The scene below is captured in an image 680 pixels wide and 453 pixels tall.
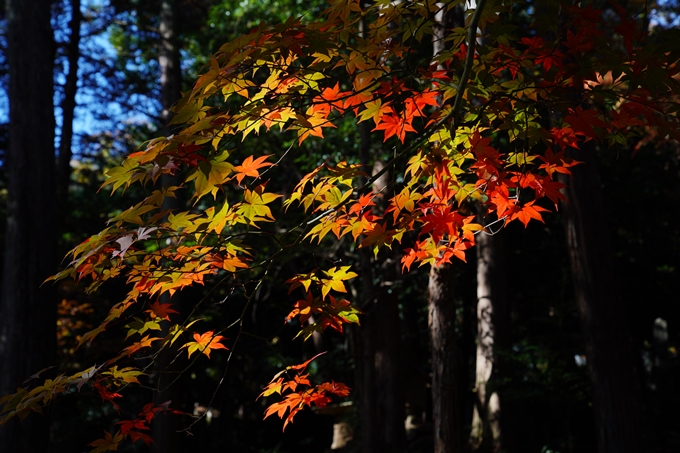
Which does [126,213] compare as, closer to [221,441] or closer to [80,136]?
[221,441]

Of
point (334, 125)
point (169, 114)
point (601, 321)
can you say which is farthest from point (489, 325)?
point (334, 125)

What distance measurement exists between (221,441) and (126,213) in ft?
32.6

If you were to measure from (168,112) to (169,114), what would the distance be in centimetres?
98

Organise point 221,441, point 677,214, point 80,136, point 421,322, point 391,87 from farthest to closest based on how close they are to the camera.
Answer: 1. point 80,136
2. point 221,441
3. point 421,322
4. point 677,214
5. point 391,87

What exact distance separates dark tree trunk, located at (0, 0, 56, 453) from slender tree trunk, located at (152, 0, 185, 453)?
126 centimetres

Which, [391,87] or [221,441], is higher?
[391,87]

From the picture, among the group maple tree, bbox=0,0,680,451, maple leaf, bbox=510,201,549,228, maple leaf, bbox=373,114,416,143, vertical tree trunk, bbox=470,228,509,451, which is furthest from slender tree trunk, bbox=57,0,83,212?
maple leaf, bbox=510,201,549,228

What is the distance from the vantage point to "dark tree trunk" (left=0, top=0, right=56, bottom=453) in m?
5.22

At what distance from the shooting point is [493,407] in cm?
627

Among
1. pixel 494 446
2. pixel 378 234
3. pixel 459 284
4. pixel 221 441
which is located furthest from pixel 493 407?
pixel 221 441

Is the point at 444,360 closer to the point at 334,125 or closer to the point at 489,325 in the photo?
the point at 334,125

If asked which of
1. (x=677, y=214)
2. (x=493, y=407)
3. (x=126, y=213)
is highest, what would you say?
(x=677, y=214)

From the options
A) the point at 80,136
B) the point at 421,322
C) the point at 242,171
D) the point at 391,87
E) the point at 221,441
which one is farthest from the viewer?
the point at 80,136

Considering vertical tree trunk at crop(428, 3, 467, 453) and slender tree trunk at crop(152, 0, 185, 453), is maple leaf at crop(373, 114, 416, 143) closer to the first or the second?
vertical tree trunk at crop(428, 3, 467, 453)
